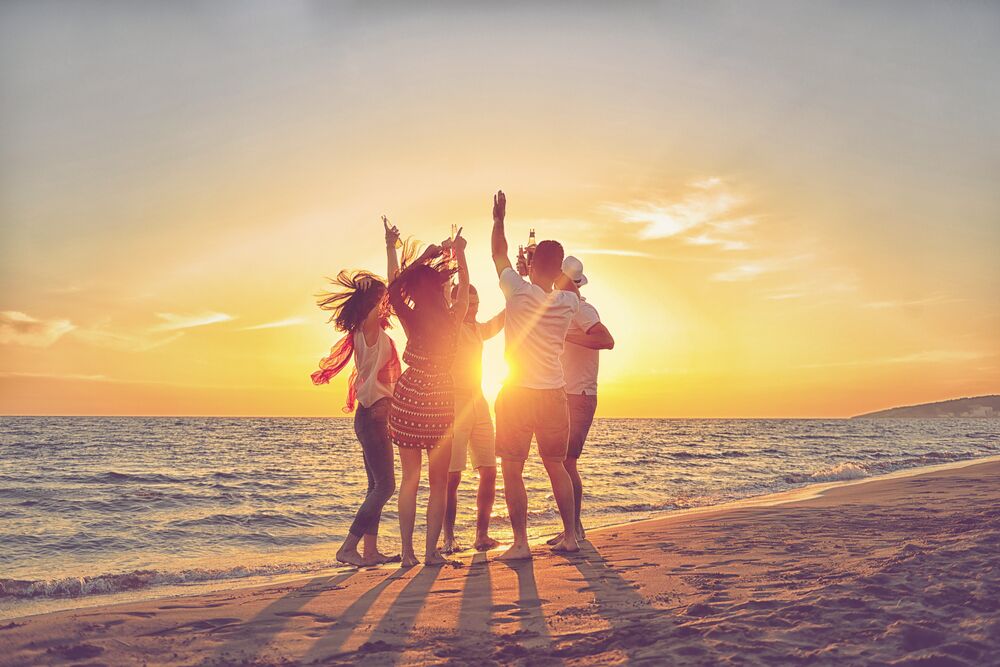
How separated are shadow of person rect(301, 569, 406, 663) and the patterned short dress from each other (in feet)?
3.44

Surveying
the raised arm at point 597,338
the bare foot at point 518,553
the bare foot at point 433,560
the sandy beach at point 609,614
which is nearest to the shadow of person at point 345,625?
the sandy beach at point 609,614

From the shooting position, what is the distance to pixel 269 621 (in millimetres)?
3977

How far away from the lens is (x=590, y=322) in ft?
18.7

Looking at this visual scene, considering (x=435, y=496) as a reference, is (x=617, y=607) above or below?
below

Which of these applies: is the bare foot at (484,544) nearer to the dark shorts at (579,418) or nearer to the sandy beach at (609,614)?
the sandy beach at (609,614)

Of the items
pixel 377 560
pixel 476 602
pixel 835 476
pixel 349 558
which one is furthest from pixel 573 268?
pixel 835 476

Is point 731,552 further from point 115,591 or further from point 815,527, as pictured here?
point 115,591

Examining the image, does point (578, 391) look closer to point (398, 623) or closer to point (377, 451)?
point (377, 451)

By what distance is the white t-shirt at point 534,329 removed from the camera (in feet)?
17.9

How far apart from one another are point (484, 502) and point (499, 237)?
255 cm

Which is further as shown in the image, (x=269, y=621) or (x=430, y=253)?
(x=430, y=253)

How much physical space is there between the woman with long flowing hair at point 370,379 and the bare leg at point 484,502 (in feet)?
2.87

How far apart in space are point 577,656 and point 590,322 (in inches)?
120

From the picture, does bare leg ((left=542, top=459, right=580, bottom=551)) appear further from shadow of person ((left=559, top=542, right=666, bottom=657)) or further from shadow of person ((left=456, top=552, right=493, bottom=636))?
shadow of person ((left=456, top=552, right=493, bottom=636))
